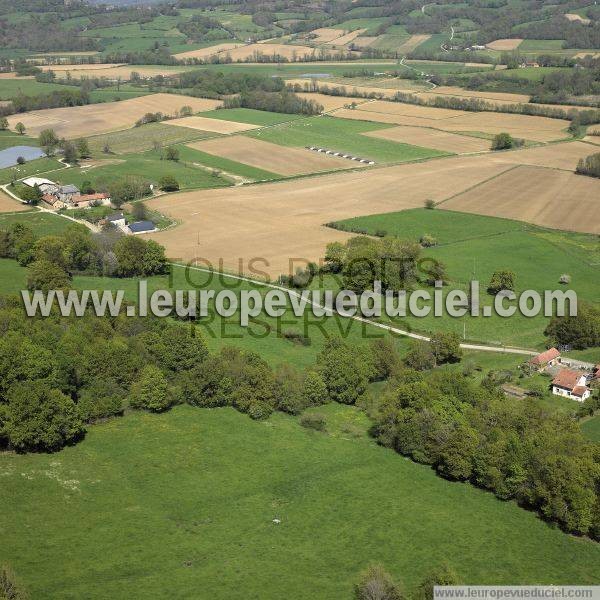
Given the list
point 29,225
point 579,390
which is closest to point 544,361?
point 579,390

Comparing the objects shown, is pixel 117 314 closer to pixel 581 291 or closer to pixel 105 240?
pixel 105 240

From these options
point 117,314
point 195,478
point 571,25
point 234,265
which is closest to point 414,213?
point 234,265

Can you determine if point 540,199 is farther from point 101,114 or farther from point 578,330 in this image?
point 101,114

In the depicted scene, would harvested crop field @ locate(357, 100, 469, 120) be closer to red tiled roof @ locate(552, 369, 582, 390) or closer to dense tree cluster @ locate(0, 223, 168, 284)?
dense tree cluster @ locate(0, 223, 168, 284)

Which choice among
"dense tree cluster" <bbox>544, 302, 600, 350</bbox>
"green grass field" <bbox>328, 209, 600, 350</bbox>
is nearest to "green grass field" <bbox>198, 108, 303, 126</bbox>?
"green grass field" <bbox>328, 209, 600, 350</bbox>

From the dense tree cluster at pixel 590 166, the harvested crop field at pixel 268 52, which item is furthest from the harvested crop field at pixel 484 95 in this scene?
the harvested crop field at pixel 268 52

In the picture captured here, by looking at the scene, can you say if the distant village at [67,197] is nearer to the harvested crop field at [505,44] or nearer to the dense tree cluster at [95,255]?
the dense tree cluster at [95,255]
